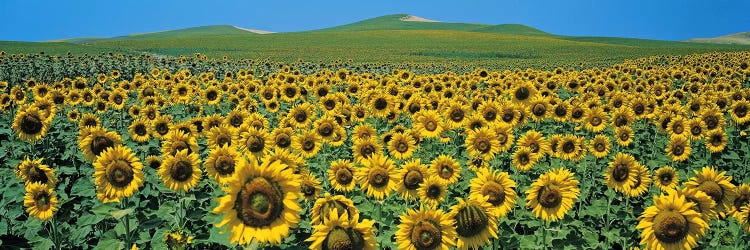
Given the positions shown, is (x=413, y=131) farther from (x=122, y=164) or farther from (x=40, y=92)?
(x=40, y=92)

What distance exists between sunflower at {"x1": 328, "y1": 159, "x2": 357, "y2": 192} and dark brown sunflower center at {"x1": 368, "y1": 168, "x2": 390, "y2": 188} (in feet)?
2.55

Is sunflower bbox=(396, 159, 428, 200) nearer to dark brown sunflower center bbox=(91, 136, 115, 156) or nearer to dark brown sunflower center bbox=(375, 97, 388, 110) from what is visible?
dark brown sunflower center bbox=(91, 136, 115, 156)

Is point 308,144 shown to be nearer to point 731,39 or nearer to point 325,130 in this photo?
point 325,130

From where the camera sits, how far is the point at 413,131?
29.9ft

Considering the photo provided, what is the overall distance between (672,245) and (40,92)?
1443cm

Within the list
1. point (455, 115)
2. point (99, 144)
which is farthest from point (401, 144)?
point (99, 144)

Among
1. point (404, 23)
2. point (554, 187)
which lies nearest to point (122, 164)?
point (554, 187)

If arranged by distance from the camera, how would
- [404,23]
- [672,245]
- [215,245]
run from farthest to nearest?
[404,23] → [215,245] → [672,245]

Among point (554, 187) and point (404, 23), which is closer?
point (554, 187)

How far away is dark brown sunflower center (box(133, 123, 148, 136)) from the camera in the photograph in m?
9.33

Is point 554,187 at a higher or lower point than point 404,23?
lower

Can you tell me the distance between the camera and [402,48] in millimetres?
78812

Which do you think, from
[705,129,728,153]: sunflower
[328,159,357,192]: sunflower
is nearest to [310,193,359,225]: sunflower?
[328,159,357,192]: sunflower

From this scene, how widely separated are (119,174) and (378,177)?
2792mm
